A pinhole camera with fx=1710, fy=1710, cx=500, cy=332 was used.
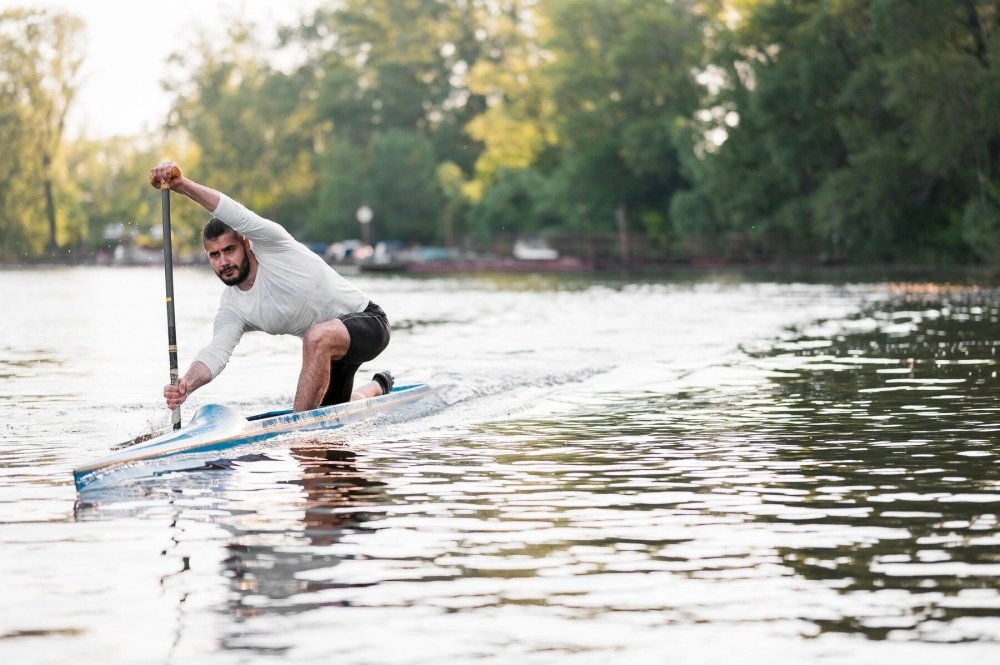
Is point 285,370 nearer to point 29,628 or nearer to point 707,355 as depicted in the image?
point 707,355

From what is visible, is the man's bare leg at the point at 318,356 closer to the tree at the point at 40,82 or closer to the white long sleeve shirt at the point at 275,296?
the white long sleeve shirt at the point at 275,296

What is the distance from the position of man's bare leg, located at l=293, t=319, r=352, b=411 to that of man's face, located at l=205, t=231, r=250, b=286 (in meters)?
0.70

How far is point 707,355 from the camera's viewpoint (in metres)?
23.0

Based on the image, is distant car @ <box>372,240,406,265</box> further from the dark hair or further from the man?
the dark hair

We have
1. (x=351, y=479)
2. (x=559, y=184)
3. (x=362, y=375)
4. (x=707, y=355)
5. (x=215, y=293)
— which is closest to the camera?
(x=351, y=479)

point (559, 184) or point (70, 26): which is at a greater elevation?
point (70, 26)

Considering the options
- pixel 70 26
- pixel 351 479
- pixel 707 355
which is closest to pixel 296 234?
pixel 70 26

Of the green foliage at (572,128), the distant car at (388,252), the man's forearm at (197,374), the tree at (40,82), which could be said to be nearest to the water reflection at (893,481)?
the man's forearm at (197,374)

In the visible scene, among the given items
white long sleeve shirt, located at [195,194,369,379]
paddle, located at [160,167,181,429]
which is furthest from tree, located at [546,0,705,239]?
paddle, located at [160,167,181,429]

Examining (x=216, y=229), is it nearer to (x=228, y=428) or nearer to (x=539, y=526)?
(x=228, y=428)

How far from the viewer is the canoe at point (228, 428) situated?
10609 mm

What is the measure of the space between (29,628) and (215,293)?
161ft

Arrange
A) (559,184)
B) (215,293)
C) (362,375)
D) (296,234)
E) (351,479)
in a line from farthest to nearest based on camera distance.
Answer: (296,234) < (559,184) < (215,293) < (362,375) < (351,479)

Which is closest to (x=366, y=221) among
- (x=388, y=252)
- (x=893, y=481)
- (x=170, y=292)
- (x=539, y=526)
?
(x=388, y=252)
